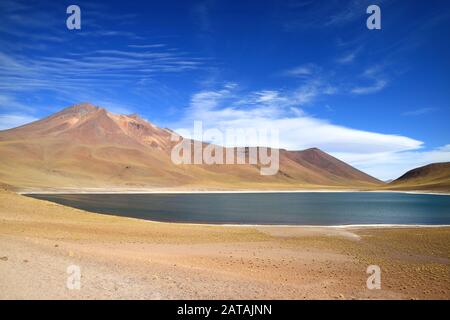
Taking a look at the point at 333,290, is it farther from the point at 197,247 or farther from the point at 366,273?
the point at 197,247

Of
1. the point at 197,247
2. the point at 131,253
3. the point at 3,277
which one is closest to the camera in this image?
the point at 3,277

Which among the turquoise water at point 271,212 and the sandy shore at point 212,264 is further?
the turquoise water at point 271,212

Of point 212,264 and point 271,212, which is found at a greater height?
point 212,264

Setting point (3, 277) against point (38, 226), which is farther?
point (38, 226)

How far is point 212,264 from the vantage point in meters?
14.7

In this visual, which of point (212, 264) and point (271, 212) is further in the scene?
Result: point (271, 212)

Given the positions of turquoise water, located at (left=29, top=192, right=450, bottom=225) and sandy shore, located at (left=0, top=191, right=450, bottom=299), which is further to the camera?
turquoise water, located at (left=29, top=192, right=450, bottom=225)

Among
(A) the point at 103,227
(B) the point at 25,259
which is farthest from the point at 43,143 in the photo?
(B) the point at 25,259

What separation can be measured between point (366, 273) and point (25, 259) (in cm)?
1229

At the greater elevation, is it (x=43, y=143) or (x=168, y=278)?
(x=43, y=143)

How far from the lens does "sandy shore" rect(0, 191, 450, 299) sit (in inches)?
386

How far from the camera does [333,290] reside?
11320 millimetres

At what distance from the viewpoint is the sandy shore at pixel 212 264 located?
32.1ft
